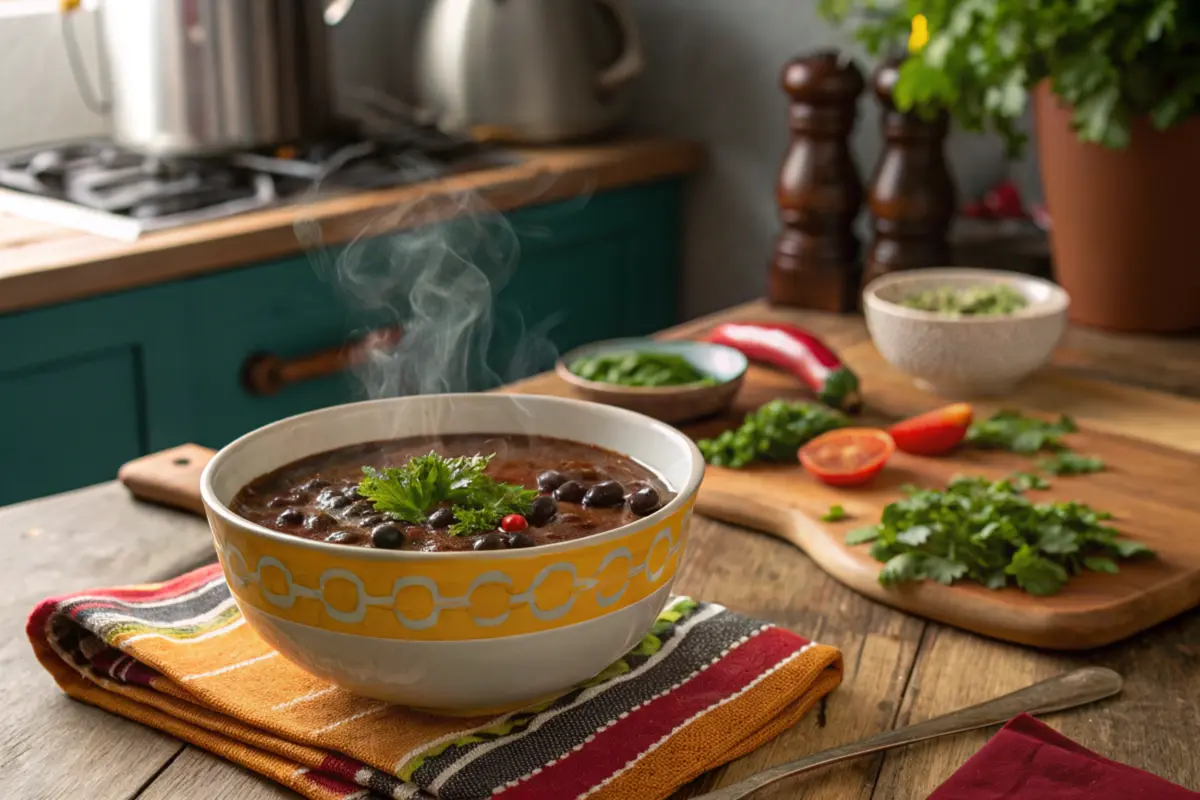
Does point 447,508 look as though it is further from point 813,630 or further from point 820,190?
point 820,190

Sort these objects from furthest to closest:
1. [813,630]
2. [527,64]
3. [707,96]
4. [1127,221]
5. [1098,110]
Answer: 1. [707,96]
2. [527,64]
3. [1127,221]
4. [1098,110]
5. [813,630]

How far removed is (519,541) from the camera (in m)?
0.82

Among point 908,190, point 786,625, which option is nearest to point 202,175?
point 908,190

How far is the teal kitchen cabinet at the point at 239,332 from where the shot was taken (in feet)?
6.38

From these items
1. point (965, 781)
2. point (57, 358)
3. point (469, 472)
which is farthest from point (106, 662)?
point (57, 358)

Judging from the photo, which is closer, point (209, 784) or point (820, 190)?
point (209, 784)

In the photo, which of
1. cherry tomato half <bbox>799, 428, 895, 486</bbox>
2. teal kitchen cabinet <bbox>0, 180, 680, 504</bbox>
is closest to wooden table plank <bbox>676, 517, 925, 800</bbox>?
cherry tomato half <bbox>799, 428, 895, 486</bbox>

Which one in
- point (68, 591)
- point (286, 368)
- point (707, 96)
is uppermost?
point (707, 96)

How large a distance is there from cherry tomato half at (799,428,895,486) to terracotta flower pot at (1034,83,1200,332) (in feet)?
2.16

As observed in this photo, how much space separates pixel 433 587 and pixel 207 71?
1847 millimetres

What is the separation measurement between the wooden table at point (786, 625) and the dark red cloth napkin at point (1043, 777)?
1.2 inches

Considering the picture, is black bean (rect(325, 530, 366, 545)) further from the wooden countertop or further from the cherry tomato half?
the wooden countertop

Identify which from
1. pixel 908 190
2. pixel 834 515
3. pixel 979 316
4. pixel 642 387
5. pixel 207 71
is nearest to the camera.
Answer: pixel 834 515

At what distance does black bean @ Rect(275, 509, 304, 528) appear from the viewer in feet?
2.82
